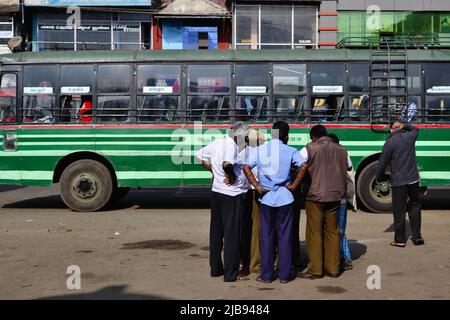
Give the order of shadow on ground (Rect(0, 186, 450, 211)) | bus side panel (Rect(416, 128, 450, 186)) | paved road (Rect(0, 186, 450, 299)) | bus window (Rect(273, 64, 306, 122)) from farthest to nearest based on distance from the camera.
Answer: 1. shadow on ground (Rect(0, 186, 450, 211))
2. bus window (Rect(273, 64, 306, 122))
3. bus side panel (Rect(416, 128, 450, 186))
4. paved road (Rect(0, 186, 450, 299))

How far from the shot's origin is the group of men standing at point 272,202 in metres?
6.88

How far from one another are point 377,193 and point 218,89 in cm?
385

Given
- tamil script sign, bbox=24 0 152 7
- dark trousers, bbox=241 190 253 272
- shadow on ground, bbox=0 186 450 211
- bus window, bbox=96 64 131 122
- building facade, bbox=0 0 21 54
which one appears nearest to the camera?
dark trousers, bbox=241 190 253 272

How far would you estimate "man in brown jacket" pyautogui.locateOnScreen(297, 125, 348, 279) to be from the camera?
7141 mm

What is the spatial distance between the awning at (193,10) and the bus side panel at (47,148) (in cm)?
1510

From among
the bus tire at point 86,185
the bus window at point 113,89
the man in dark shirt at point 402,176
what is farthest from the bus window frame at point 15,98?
the man in dark shirt at point 402,176

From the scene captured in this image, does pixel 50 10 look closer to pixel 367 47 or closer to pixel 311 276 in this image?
pixel 367 47

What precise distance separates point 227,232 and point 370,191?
651cm

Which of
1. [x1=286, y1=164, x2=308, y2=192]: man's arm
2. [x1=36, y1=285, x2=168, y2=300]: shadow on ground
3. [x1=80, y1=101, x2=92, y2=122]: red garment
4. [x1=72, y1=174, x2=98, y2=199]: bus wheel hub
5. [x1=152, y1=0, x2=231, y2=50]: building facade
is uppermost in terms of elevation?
[x1=152, y1=0, x2=231, y2=50]: building facade

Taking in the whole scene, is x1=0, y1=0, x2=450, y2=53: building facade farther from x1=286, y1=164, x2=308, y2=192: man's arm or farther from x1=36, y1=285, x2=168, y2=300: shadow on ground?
x1=36, y1=285, x2=168, y2=300: shadow on ground

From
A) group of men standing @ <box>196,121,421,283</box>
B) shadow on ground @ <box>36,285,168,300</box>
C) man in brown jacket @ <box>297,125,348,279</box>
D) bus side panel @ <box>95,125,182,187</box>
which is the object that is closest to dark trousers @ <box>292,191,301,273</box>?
group of men standing @ <box>196,121,421,283</box>

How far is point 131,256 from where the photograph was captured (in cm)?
839

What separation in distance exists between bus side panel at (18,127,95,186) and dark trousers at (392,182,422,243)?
21.4 feet
